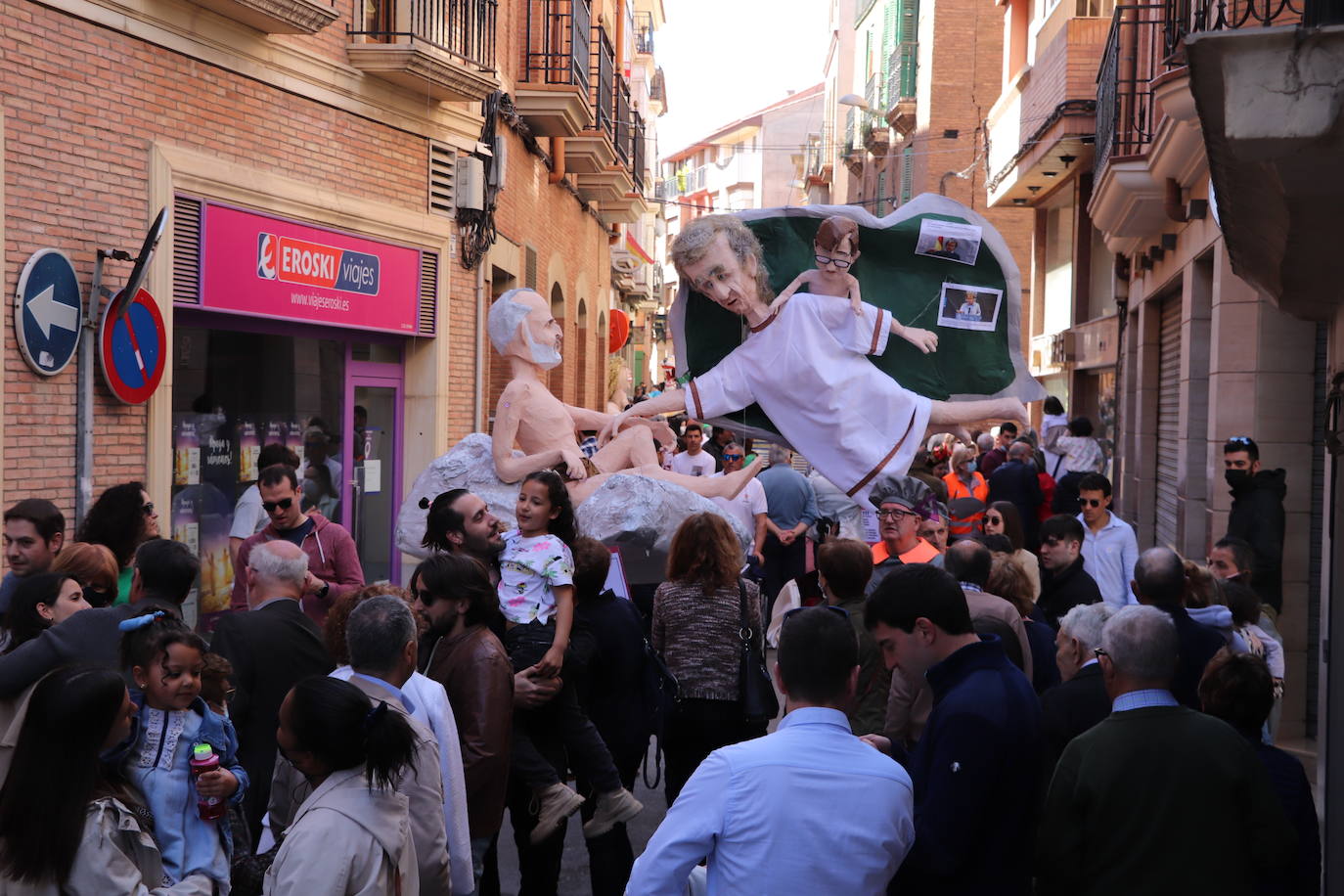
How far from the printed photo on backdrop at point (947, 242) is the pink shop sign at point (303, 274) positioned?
6109mm

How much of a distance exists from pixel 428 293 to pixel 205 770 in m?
11.0

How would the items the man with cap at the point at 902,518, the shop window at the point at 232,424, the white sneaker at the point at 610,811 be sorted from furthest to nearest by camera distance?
the shop window at the point at 232,424, the man with cap at the point at 902,518, the white sneaker at the point at 610,811

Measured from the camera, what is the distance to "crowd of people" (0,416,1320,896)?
3.05 meters

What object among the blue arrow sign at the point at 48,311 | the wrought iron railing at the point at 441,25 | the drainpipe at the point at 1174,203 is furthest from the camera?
the wrought iron railing at the point at 441,25

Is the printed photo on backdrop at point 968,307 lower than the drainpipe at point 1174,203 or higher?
lower

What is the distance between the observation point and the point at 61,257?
8656mm

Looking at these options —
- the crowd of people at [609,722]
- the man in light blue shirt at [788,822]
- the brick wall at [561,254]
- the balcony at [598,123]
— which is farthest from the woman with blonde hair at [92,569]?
the balcony at [598,123]

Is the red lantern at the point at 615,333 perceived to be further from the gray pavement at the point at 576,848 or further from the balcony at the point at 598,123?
the gray pavement at the point at 576,848

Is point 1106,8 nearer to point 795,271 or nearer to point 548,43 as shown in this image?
point 548,43

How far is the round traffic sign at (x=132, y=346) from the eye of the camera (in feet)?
29.6

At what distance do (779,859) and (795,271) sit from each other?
13.2 feet

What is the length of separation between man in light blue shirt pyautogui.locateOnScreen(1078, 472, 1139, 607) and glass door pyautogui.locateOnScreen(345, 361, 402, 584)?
7.99 metres

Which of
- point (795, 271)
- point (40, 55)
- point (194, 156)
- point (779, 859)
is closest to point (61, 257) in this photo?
point (40, 55)

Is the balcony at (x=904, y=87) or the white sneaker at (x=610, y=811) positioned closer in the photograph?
the white sneaker at (x=610, y=811)
